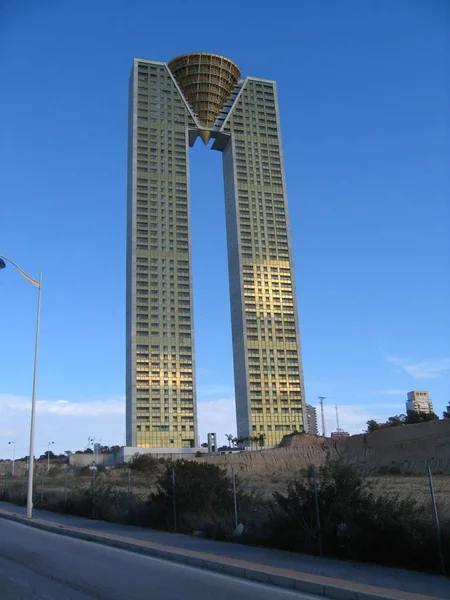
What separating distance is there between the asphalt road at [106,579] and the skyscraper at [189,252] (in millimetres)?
120670

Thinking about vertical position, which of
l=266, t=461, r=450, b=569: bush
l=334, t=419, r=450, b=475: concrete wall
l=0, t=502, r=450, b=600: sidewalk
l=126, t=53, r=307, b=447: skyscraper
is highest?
l=126, t=53, r=307, b=447: skyscraper

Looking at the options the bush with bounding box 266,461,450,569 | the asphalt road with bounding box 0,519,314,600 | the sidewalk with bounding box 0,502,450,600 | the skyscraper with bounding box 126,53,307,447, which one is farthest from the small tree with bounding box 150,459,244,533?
the skyscraper with bounding box 126,53,307,447

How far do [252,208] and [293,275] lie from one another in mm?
22489

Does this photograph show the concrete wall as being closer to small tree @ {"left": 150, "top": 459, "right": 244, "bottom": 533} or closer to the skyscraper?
small tree @ {"left": 150, "top": 459, "right": 244, "bottom": 533}

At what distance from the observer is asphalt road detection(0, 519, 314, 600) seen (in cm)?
862

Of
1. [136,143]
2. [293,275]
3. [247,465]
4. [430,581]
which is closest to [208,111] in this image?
[136,143]

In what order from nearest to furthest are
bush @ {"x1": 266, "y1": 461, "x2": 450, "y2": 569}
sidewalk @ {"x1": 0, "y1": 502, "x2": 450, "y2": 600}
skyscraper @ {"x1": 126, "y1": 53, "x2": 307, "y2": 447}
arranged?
sidewalk @ {"x1": 0, "y1": 502, "x2": 450, "y2": 600}
bush @ {"x1": 266, "y1": 461, "x2": 450, "y2": 569}
skyscraper @ {"x1": 126, "y1": 53, "x2": 307, "y2": 447}

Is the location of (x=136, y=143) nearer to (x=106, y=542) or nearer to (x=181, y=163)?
(x=181, y=163)

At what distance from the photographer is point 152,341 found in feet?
459

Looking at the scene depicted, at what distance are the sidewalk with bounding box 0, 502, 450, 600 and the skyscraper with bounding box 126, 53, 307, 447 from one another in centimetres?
11942

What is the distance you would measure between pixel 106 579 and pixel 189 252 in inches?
5713

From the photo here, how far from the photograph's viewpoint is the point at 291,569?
10.2m

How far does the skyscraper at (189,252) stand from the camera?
13862cm

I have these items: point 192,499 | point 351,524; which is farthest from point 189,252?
point 351,524
